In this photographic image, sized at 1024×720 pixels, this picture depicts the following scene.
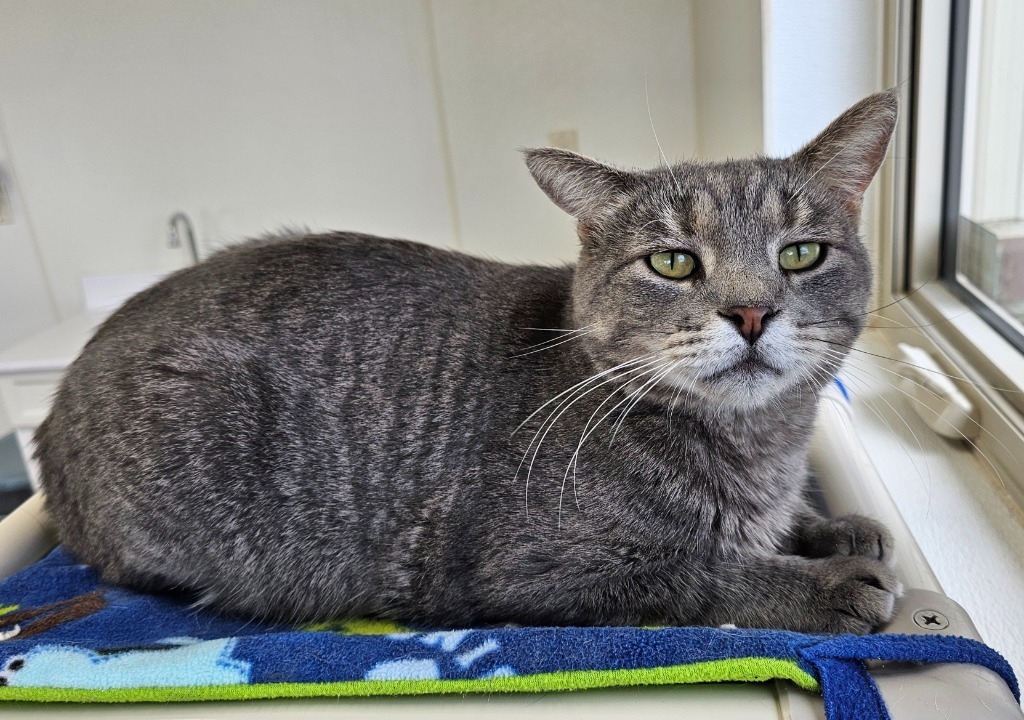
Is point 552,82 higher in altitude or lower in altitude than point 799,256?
higher

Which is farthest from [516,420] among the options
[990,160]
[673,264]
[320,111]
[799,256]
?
[320,111]

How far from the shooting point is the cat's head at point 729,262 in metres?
Result: 0.80

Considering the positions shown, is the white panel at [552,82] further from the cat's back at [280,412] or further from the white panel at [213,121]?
the cat's back at [280,412]

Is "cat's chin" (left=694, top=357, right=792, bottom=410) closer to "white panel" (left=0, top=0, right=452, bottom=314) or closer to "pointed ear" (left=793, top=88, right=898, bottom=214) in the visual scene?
"pointed ear" (left=793, top=88, right=898, bottom=214)

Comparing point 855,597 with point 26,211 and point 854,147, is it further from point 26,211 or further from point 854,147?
point 26,211

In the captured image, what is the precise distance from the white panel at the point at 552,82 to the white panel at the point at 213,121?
123 mm

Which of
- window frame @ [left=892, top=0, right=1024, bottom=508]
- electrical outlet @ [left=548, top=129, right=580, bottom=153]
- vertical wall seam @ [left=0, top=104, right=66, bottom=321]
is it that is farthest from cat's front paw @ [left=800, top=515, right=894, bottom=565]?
vertical wall seam @ [left=0, top=104, right=66, bottom=321]

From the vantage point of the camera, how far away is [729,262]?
84 cm

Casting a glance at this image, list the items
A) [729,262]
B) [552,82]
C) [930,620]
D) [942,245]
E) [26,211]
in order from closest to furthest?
[930,620] < [729,262] < [942,245] < [552,82] < [26,211]

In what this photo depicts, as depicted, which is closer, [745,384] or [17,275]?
[745,384]

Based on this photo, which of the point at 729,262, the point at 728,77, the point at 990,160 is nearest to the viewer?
the point at 729,262

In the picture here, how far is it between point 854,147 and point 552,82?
5.82 feet

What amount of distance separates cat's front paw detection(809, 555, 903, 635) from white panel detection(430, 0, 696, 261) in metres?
1.84

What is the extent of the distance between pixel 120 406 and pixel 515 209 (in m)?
1.85
